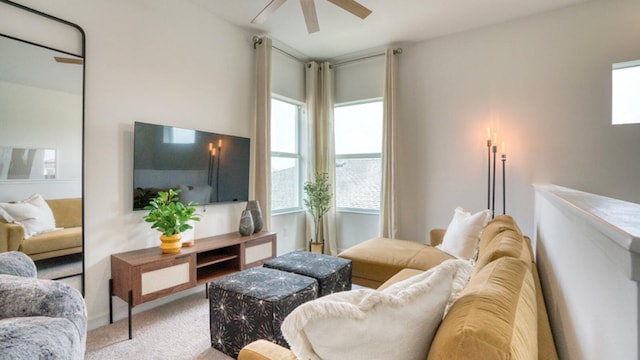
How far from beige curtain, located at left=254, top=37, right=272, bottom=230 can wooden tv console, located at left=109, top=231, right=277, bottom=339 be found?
0.60 m

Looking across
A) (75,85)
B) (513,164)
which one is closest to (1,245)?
(75,85)

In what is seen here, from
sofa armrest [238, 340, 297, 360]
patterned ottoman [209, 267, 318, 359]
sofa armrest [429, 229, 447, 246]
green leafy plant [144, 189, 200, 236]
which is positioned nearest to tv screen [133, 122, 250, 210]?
green leafy plant [144, 189, 200, 236]

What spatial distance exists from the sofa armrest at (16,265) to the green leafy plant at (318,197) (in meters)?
3.03

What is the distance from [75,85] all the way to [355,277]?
2686 millimetres

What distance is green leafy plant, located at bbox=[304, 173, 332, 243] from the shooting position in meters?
4.25

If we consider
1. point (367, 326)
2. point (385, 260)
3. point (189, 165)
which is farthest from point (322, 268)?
point (367, 326)

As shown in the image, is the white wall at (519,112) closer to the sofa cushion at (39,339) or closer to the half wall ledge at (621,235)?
the half wall ledge at (621,235)

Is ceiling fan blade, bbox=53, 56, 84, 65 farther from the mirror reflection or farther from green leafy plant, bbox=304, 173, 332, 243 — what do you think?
green leafy plant, bbox=304, 173, 332, 243

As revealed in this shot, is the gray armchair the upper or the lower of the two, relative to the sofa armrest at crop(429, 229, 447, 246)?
upper

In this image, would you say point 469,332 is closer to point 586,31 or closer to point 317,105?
point 586,31

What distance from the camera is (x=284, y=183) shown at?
14.2ft

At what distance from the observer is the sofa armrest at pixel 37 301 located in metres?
1.14

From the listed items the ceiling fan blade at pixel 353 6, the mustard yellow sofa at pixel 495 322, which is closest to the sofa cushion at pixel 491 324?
the mustard yellow sofa at pixel 495 322

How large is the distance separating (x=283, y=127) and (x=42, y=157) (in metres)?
2.67
